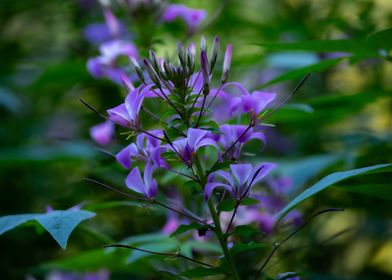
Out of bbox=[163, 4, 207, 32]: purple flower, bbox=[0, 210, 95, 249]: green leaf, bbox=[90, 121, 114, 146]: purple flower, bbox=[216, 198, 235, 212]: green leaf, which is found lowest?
bbox=[0, 210, 95, 249]: green leaf

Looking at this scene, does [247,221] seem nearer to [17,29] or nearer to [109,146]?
[109,146]

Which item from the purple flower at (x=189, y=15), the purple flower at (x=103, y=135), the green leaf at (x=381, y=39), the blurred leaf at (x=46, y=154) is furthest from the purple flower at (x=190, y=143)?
the blurred leaf at (x=46, y=154)

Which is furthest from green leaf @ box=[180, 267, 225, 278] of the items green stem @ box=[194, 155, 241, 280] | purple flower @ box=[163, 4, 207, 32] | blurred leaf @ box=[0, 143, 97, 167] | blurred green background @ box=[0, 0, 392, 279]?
blurred leaf @ box=[0, 143, 97, 167]

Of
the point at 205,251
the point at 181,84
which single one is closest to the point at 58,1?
the point at 205,251

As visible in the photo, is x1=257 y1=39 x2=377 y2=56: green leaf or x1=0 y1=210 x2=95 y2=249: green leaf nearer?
x1=0 y1=210 x2=95 y2=249: green leaf

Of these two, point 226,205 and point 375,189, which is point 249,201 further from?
point 375,189

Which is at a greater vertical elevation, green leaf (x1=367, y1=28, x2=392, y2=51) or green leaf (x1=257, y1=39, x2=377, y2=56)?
green leaf (x1=367, y1=28, x2=392, y2=51)

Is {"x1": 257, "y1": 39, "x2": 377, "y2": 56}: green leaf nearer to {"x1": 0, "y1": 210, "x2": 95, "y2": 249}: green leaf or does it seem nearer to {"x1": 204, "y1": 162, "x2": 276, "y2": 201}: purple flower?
{"x1": 204, "y1": 162, "x2": 276, "y2": 201}: purple flower
